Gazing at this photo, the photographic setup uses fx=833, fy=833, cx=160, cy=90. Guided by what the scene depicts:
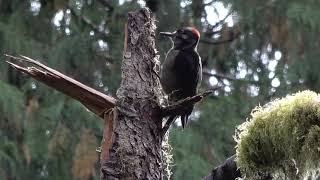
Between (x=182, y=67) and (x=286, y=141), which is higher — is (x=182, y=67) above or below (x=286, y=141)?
above

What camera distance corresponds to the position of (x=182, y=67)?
424 cm

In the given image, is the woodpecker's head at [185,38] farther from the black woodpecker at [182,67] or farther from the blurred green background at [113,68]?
the blurred green background at [113,68]

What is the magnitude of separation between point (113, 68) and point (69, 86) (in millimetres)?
3496

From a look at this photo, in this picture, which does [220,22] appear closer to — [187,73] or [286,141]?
[187,73]

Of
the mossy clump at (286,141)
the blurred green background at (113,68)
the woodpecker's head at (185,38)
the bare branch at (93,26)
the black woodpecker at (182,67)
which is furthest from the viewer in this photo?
the bare branch at (93,26)

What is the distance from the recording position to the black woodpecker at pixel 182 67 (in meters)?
4.25

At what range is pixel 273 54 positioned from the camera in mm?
6367

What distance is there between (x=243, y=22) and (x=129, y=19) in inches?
130

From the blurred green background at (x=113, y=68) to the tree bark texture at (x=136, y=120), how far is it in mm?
2671

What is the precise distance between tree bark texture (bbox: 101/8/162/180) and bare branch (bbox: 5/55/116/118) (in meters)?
0.07

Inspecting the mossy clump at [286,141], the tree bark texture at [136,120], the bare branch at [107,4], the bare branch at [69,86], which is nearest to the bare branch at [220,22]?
the bare branch at [107,4]

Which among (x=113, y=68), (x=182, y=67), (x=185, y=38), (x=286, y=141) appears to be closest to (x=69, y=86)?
(x=286, y=141)

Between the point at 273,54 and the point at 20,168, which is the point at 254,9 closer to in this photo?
the point at 273,54

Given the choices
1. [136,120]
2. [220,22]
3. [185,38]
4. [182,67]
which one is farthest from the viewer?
[220,22]
